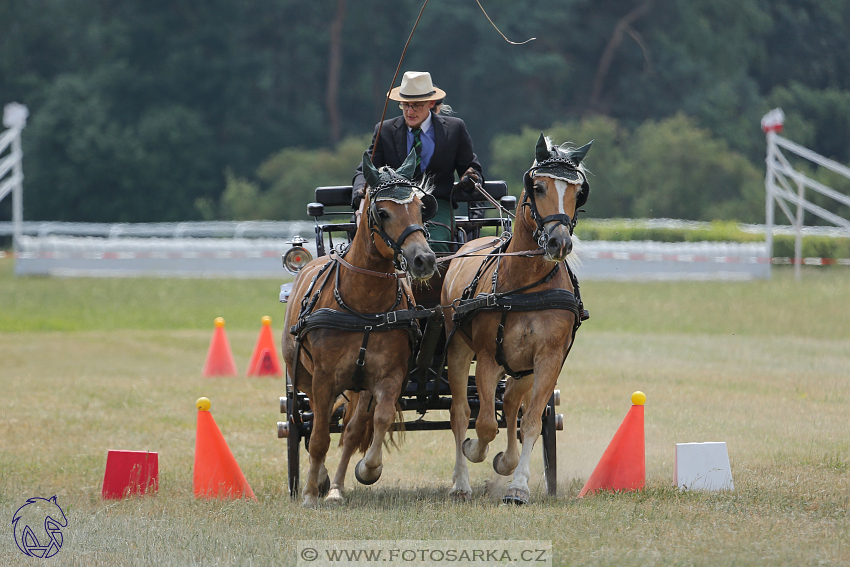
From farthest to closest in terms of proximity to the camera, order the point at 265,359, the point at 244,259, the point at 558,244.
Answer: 1. the point at 244,259
2. the point at 265,359
3. the point at 558,244

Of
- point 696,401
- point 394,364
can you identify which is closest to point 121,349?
point 696,401

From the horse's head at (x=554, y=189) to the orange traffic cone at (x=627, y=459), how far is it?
1292 mm

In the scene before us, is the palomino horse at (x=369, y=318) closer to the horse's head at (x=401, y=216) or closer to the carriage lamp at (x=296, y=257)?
the horse's head at (x=401, y=216)

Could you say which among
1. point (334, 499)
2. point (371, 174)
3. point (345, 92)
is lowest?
point (334, 499)

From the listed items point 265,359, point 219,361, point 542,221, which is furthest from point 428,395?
point 219,361

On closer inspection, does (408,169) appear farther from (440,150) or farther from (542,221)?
(440,150)

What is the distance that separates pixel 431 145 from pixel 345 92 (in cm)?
4010

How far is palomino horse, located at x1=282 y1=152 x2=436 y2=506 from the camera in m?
6.09

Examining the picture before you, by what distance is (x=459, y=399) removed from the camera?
273 inches

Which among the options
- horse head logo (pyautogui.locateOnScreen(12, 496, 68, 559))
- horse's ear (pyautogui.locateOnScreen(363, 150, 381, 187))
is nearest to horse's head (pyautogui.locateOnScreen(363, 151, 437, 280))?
horse's ear (pyautogui.locateOnScreen(363, 150, 381, 187))

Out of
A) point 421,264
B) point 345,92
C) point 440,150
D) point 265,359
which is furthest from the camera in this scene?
point 345,92

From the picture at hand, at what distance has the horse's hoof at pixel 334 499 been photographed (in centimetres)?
664

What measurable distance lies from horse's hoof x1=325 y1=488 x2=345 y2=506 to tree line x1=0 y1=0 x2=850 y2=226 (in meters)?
33.5

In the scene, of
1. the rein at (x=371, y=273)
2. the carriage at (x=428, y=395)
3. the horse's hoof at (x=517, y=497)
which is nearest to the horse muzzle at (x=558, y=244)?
the carriage at (x=428, y=395)
